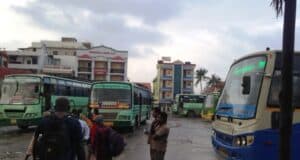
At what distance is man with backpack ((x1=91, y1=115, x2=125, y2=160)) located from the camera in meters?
9.09

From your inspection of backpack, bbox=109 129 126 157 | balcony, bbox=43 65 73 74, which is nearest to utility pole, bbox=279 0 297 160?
backpack, bbox=109 129 126 157

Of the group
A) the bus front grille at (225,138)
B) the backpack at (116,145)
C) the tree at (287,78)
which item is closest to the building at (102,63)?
the bus front grille at (225,138)

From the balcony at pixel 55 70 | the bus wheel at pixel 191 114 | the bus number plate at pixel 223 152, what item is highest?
the balcony at pixel 55 70

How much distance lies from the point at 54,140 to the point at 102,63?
102 m

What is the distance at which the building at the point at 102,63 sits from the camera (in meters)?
107

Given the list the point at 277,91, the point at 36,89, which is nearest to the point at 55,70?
the point at 36,89

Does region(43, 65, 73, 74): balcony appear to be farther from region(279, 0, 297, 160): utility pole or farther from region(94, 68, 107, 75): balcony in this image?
region(279, 0, 297, 160): utility pole

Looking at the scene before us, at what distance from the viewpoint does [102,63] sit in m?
108

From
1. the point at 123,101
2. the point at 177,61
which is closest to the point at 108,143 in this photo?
the point at 123,101

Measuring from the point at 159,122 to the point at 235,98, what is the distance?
1.66 meters

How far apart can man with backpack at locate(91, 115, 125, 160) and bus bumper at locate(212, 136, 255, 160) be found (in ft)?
7.51

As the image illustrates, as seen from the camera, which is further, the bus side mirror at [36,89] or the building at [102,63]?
the building at [102,63]

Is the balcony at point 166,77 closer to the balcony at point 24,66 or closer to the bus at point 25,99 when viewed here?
the balcony at point 24,66

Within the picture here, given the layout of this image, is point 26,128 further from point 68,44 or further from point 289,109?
point 68,44
